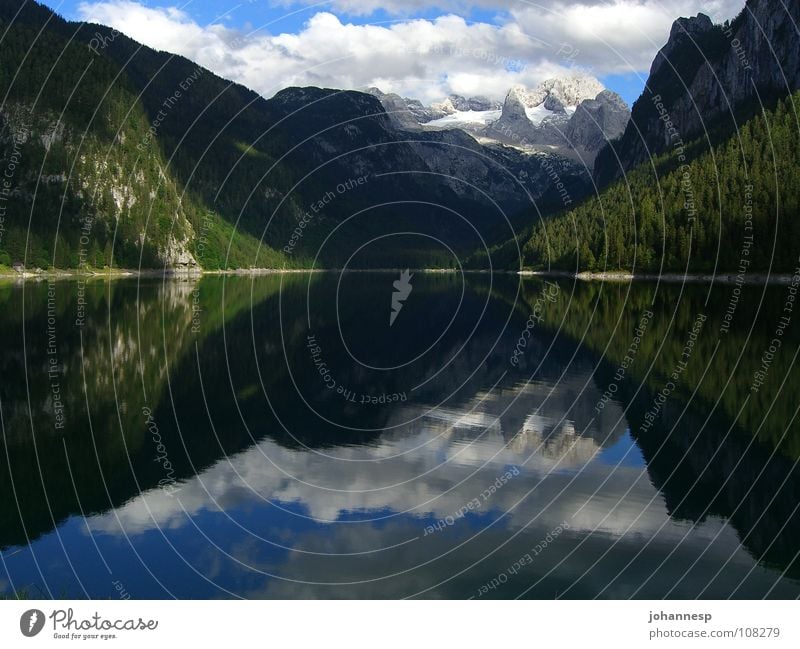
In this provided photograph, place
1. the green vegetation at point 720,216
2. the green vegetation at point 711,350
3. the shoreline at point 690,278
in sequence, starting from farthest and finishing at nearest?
the green vegetation at point 720,216
the shoreline at point 690,278
the green vegetation at point 711,350

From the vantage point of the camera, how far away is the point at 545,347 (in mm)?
63844

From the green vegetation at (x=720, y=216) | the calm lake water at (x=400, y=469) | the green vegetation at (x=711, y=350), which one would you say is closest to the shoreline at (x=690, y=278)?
the green vegetation at (x=720, y=216)

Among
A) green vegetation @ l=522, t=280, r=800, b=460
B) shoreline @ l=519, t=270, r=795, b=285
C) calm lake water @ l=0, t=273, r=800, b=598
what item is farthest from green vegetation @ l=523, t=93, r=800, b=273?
calm lake water @ l=0, t=273, r=800, b=598

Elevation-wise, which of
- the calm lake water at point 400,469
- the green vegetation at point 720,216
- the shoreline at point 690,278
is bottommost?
the calm lake water at point 400,469

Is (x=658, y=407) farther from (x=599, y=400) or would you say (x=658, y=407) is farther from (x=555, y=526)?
(x=555, y=526)

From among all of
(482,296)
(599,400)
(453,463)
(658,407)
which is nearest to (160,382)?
(453,463)

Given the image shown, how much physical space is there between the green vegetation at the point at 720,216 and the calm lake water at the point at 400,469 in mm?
84666

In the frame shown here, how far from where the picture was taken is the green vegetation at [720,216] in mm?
140125

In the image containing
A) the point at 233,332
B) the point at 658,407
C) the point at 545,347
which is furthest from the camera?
the point at 233,332

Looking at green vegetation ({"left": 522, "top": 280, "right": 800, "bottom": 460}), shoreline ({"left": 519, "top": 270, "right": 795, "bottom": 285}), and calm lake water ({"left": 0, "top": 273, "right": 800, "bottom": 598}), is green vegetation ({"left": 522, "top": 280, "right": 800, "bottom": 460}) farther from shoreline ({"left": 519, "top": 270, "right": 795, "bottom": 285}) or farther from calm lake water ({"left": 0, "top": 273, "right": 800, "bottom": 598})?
shoreline ({"left": 519, "top": 270, "right": 795, "bottom": 285})

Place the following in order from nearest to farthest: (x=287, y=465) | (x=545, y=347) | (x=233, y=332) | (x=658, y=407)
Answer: (x=287, y=465)
(x=658, y=407)
(x=545, y=347)
(x=233, y=332)

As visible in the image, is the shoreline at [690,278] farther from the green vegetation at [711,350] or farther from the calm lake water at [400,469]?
the calm lake water at [400,469]

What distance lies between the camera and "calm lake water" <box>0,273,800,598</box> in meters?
21.1

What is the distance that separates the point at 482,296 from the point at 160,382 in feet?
310
